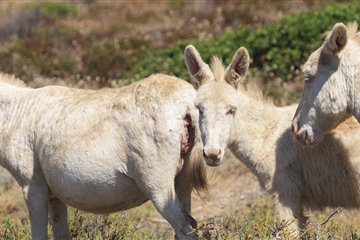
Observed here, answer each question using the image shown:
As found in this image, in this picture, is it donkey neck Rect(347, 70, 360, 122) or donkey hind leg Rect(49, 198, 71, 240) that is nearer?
donkey neck Rect(347, 70, 360, 122)

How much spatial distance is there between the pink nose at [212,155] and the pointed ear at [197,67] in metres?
0.83

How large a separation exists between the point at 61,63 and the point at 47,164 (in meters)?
11.9

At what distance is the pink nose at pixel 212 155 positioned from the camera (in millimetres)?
5467

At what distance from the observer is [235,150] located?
727 cm

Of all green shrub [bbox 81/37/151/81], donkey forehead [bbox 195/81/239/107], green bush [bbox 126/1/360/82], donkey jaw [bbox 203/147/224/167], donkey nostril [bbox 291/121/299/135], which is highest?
donkey forehead [bbox 195/81/239/107]

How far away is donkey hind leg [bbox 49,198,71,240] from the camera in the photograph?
6.74 m

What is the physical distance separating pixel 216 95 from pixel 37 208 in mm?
1980

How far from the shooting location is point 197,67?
623 cm

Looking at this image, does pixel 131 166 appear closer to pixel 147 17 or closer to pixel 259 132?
pixel 259 132

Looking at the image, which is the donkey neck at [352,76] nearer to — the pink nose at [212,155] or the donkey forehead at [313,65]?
the donkey forehead at [313,65]

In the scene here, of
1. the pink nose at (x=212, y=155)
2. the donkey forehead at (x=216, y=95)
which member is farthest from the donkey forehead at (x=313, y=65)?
the pink nose at (x=212, y=155)

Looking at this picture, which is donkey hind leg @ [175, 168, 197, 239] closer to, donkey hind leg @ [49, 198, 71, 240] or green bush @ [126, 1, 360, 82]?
donkey hind leg @ [49, 198, 71, 240]

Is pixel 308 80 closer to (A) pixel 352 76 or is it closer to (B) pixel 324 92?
(B) pixel 324 92

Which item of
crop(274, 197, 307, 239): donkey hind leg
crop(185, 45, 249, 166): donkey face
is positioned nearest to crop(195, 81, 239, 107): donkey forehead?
crop(185, 45, 249, 166): donkey face
